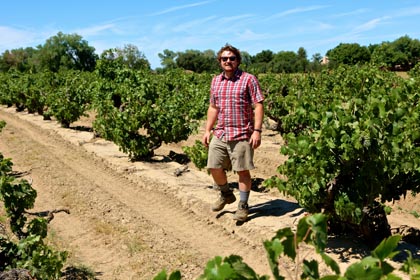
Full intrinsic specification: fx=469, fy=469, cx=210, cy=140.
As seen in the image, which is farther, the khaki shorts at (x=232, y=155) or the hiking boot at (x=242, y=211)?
the hiking boot at (x=242, y=211)

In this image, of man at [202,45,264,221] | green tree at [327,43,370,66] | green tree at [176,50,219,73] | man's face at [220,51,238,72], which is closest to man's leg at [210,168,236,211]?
man at [202,45,264,221]

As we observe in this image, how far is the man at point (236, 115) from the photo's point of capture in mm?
4926

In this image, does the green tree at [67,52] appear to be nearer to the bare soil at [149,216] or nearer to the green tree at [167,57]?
the green tree at [167,57]

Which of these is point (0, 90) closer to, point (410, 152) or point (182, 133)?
point (182, 133)

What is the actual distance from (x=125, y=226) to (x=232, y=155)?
1733mm

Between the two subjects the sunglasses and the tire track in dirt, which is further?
the sunglasses

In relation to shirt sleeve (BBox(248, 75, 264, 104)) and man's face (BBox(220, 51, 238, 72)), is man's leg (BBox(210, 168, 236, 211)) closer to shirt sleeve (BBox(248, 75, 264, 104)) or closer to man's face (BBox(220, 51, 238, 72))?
shirt sleeve (BBox(248, 75, 264, 104))

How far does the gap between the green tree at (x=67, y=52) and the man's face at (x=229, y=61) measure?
69.9 metres

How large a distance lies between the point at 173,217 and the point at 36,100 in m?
13.7

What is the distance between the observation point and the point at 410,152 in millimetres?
4043

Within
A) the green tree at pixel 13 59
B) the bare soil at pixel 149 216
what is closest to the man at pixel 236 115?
the bare soil at pixel 149 216

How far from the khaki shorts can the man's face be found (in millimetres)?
794

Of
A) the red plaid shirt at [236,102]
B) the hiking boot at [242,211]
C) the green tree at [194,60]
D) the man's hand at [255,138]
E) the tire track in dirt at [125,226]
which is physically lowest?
the tire track in dirt at [125,226]

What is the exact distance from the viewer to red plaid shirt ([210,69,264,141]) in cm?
493
